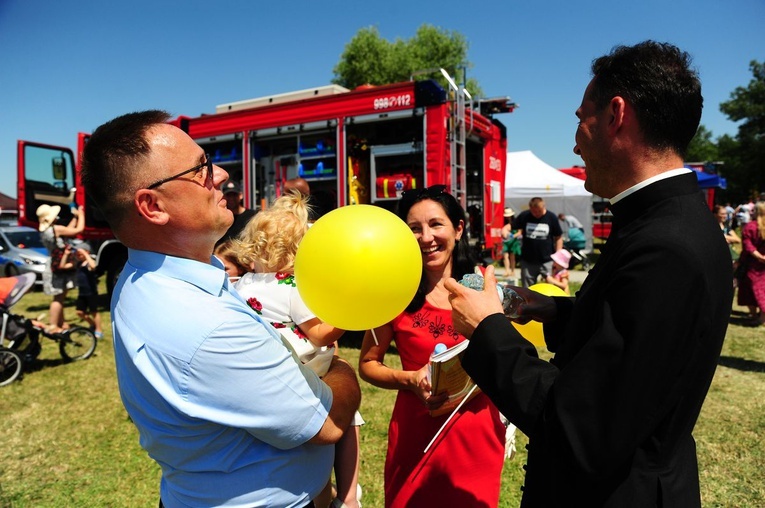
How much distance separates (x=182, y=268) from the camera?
1.30 meters

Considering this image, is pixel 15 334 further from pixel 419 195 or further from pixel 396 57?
pixel 396 57

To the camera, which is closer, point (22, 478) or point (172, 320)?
point (172, 320)

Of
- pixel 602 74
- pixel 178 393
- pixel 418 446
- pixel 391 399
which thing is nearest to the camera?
pixel 178 393

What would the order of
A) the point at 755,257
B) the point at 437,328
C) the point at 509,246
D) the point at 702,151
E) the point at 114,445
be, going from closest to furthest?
the point at 437,328
the point at 114,445
the point at 755,257
the point at 509,246
the point at 702,151

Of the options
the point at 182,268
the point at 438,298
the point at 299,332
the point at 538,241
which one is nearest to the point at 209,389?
the point at 182,268

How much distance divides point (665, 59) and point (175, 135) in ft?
4.42

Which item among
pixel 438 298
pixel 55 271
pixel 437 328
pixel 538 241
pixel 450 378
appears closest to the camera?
pixel 450 378

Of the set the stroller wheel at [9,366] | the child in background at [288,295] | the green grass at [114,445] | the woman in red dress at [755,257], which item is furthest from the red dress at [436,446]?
the woman in red dress at [755,257]

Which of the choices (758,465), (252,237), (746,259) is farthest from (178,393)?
(746,259)

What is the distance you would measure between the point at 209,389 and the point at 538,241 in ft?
25.9

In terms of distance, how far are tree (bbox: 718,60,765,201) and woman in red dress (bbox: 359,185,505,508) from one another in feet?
172

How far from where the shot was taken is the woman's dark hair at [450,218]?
2.43 m

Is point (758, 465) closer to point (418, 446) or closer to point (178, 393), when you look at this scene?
point (418, 446)

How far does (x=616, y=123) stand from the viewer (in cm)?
126
